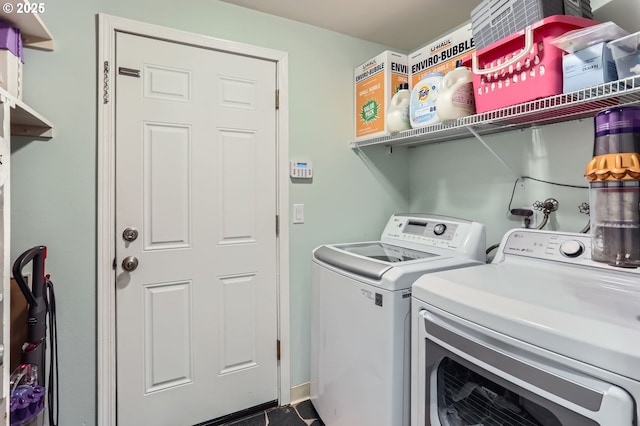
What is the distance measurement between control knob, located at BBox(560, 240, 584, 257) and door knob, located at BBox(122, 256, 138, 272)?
6.23 ft

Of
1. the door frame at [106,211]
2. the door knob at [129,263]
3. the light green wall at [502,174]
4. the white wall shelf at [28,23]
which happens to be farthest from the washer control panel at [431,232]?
the white wall shelf at [28,23]

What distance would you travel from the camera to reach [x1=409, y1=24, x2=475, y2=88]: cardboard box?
5.20 ft

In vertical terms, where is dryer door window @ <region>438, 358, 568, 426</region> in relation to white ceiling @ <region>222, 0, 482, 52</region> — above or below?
below

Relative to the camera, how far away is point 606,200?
750 millimetres

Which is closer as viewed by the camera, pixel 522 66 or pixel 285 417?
pixel 522 66

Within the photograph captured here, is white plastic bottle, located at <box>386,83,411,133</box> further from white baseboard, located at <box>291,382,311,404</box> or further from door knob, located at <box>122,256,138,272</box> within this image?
white baseboard, located at <box>291,382,311,404</box>

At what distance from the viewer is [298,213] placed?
2.04 metres

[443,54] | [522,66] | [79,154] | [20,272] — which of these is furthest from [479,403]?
[79,154]

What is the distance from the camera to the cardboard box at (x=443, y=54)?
158cm

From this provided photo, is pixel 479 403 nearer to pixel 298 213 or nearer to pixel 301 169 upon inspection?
pixel 298 213

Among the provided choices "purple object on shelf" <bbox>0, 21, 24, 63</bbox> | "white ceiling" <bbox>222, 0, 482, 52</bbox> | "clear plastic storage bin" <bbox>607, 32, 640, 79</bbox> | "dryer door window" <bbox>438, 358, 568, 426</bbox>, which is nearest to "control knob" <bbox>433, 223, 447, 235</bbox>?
"dryer door window" <bbox>438, 358, 568, 426</bbox>

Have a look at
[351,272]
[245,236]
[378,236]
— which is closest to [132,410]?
[245,236]

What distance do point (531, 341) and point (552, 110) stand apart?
35.8 inches

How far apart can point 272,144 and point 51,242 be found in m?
1.19
